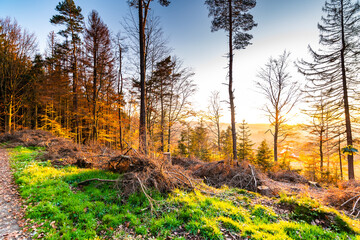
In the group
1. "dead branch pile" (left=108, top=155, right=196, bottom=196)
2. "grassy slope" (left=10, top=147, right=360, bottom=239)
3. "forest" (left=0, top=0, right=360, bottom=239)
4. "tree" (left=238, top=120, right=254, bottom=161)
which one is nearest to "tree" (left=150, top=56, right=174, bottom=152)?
"forest" (left=0, top=0, right=360, bottom=239)

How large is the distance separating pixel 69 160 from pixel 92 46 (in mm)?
11719

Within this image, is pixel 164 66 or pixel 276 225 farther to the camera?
pixel 164 66

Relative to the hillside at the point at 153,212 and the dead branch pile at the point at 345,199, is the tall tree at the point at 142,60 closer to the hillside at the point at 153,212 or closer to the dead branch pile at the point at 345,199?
the hillside at the point at 153,212

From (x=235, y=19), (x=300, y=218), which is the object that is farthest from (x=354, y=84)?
(x=300, y=218)

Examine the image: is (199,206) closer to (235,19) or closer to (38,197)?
(38,197)

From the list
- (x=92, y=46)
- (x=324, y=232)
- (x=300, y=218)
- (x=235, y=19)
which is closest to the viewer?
(x=324, y=232)

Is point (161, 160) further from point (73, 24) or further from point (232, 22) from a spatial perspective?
point (73, 24)

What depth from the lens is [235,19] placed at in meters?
9.80

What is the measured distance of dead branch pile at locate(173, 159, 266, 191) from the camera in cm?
694

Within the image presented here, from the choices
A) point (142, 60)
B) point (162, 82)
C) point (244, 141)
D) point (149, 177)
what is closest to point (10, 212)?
point (149, 177)

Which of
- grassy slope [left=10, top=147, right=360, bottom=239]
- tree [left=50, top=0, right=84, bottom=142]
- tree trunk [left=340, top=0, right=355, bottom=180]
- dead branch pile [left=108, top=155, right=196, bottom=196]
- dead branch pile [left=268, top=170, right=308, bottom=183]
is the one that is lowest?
dead branch pile [left=268, top=170, right=308, bottom=183]

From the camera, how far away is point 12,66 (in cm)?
1563

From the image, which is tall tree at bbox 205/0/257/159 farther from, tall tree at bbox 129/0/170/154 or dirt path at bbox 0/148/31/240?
dirt path at bbox 0/148/31/240

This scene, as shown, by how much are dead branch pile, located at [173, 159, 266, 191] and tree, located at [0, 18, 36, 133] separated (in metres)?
22.1
